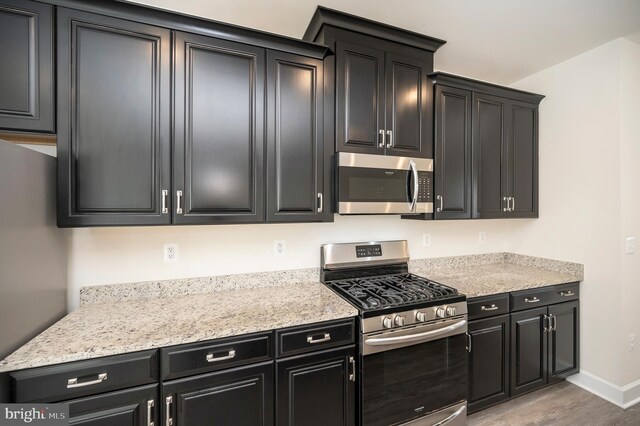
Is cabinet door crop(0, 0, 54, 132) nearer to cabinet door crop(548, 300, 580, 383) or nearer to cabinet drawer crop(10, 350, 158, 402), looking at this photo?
cabinet drawer crop(10, 350, 158, 402)

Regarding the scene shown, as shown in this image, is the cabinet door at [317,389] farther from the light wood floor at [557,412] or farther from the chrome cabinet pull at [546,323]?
the chrome cabinet pull at [546,323]

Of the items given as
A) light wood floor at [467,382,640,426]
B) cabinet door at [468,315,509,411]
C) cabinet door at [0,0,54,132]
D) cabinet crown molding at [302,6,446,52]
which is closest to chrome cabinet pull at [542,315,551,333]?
cabinet door at [468,315,509,411]

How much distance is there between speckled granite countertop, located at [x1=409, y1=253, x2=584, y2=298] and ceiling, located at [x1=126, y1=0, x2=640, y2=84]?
188 centimetres

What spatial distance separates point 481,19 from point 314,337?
7.83 feet

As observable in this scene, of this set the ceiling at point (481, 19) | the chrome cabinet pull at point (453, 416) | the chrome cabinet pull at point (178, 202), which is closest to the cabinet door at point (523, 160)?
the ceiling at point (481, 19)

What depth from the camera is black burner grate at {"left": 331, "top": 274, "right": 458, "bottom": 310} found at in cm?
177

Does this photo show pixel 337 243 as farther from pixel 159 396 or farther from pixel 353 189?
pixel 159 396

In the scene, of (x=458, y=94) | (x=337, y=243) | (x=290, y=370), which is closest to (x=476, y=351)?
(x=337, y=243)

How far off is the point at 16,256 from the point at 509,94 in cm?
358

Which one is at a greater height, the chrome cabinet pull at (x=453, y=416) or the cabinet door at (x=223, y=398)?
the cabinet door at (x=223, y=398)

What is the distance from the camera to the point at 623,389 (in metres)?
2.23

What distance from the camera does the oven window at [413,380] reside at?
1.66 meters

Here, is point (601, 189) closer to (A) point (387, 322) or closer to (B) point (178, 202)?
(A) point (387, 322)

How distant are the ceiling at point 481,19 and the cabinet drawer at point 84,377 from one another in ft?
6.75
